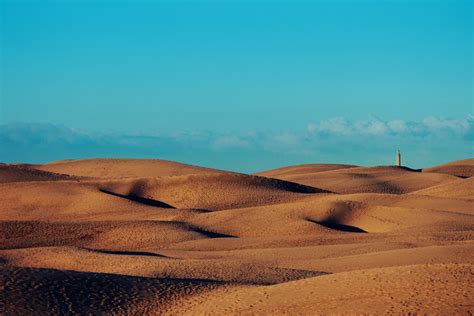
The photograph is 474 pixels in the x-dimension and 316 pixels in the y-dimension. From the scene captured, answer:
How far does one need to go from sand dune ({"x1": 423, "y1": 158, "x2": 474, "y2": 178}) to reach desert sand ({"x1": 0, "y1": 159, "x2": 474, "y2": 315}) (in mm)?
7486

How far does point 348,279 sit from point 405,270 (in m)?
0.77

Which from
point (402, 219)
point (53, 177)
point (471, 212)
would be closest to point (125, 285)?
point (402, 219)

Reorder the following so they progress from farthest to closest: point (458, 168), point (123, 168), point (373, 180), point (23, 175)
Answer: point (458, 168)
point (123, 168)
point (373, 180)
point (23, 175)

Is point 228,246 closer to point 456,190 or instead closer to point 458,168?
point 456,190

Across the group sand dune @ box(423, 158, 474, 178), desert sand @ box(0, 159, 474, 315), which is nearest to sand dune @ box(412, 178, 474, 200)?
desert sand @ box(0, 159, 474, 315)

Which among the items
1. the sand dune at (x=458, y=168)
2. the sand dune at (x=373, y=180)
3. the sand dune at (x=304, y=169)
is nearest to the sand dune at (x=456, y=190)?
the sand dune at (x=373, y=180)

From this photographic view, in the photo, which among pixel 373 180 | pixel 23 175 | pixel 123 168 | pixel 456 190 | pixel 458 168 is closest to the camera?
pixel 456 190

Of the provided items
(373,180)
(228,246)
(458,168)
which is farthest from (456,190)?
(458,168)

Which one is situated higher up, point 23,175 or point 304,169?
point 304,169

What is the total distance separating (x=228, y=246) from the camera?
18859mm

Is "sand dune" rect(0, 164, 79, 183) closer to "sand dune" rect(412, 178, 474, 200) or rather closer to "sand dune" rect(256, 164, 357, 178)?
"sand dune" rect(412, 178, 474, 200)

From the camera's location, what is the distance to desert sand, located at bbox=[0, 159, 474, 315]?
32.9 ft

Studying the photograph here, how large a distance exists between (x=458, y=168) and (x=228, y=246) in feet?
107

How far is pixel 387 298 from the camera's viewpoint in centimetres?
939
